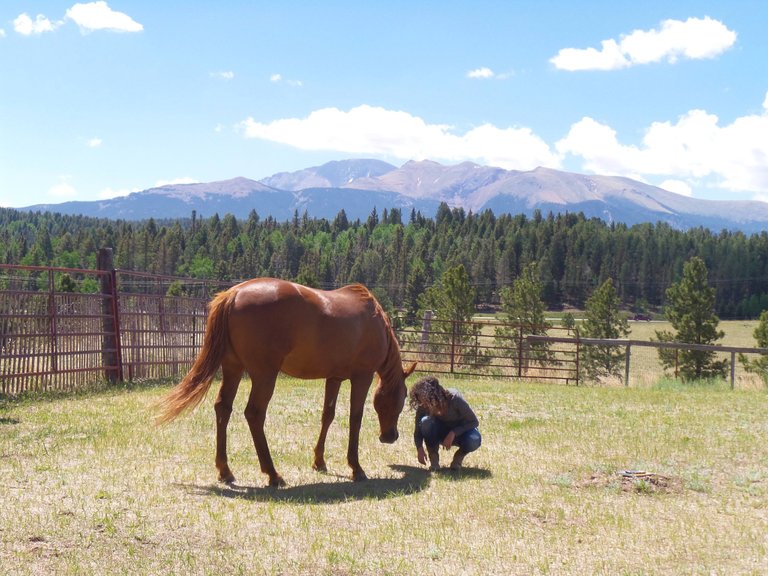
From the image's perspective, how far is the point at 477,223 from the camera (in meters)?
158

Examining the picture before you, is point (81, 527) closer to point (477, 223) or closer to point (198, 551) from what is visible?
point (198, 551)

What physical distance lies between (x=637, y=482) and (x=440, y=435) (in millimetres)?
2065

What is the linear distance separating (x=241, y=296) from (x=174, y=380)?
8.38 m

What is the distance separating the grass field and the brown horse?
55 cm

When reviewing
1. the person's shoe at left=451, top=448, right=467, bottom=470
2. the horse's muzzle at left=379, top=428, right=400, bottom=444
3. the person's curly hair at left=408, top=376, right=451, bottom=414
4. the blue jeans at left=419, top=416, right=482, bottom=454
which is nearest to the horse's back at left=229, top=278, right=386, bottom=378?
the person's curly hair at left=408, top=376, right=451, bottom=414

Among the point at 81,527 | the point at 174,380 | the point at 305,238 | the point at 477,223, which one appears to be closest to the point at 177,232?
the point at 305,238

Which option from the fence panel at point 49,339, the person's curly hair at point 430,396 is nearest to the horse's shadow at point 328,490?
the person's curly hair at point 430,396

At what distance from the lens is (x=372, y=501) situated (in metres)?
6.47

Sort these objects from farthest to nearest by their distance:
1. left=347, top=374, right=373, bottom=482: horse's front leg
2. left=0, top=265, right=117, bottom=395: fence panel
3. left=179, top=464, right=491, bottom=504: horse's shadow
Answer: left=0, top=265, right=117, bottom=395: fence panel < left=347, top=374, right=373, bottom=482: horse's front leg < left=179, top=464, right=491, bottom=504: horse's shadow

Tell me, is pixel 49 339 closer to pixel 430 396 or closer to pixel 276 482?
pixel 276 482

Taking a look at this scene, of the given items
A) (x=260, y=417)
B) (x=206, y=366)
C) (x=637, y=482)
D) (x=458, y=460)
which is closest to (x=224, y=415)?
(x=260, y=417)

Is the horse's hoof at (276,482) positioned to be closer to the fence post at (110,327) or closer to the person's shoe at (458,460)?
the person's shoe at (458,460)

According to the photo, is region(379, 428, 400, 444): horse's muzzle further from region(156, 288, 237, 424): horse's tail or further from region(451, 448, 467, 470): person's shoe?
region(156, 288, 237, 424): horse's tail

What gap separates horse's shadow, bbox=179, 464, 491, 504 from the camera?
6.44 m
